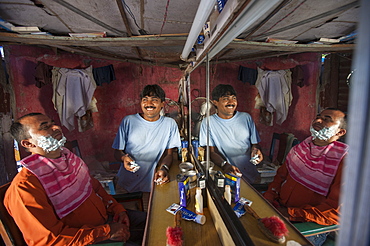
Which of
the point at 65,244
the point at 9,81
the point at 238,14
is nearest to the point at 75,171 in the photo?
the point at 65,244

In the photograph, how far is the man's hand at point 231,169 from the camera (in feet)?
4.95

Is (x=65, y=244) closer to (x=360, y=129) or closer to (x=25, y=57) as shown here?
(x=360, y=129)

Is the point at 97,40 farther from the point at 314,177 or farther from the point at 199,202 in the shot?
the point at 314,177

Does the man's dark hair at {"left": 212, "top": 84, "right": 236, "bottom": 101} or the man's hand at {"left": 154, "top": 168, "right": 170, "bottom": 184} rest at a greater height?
the man's dark hair at {"left": 212, "top": 84, "right": 236, "bottom": 101}

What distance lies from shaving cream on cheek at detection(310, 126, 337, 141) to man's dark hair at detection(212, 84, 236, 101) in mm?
761

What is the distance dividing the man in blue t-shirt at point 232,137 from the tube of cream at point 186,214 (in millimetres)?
494

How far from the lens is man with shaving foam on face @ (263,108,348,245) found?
0.73 m

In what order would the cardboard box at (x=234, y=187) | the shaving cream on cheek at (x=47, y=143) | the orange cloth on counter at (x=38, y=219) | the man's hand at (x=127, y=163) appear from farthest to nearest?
1. the man's hand at (x=127, y=163)
2. the shaving cream on cheek at (x=47, y=143)
3. the cardboard box at (x=234, y=187)
4. the orange cloth on counter at (x=38, y=219)

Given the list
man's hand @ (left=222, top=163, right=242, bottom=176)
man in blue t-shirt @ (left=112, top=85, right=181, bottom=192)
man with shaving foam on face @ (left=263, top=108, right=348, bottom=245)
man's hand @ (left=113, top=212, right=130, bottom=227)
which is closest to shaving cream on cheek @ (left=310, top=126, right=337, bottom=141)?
man with shaving foam on face @ (left=263, top=108, right=348, bottom=245)

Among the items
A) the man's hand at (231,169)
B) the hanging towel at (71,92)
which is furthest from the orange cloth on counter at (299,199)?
the hanging towel at (71,92)

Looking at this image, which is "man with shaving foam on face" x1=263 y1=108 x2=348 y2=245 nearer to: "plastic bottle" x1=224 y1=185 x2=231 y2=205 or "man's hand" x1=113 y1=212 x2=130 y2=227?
"plastic bottle" x1=224 y1=185 x2=231 y2=205

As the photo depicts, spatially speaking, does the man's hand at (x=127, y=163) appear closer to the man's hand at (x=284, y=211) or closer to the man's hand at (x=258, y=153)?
the man's hand at (x=258, y=153)

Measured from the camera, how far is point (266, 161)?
1346mm

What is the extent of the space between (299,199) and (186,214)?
84 centimetres
